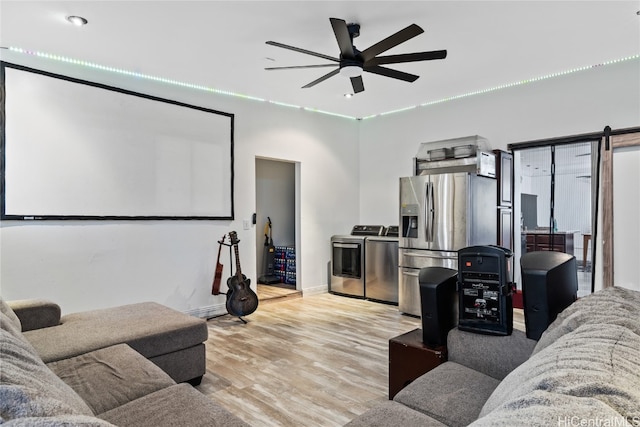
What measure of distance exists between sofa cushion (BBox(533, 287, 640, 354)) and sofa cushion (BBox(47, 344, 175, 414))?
171 cm

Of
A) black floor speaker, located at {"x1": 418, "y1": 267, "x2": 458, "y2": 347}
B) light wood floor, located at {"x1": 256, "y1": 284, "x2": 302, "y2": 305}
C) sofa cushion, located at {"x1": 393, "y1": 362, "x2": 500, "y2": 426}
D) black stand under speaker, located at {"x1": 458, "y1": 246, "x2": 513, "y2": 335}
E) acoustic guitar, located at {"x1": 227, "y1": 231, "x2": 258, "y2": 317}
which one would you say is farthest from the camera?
light wood floor, located at {"x1": 256, "y1": 284, "x2": 302, "y2": 305}

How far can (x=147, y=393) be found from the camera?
1.72 metres

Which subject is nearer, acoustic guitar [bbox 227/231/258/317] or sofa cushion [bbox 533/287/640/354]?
sofa cushion [bbox 533/287/640/354]

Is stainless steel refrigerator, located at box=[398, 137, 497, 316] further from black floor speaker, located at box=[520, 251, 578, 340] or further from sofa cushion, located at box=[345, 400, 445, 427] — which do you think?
sofa cushion, located at box=[345, 400, 445, 427]

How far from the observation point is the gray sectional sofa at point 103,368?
32.3 inches

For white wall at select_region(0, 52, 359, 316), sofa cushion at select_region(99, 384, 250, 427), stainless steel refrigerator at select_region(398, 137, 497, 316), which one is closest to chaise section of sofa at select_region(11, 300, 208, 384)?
sofa cushion at select_region(99, 384, 250, 427)

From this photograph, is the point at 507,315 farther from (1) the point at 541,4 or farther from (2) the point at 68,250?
(2) the point at 68,250

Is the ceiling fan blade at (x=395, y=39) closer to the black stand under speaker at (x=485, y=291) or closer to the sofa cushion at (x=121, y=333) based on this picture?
the black stand under speaker at (x=485, y=291)

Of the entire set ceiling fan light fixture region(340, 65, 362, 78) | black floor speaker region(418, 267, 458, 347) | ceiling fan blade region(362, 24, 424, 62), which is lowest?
black floor speaker region(418, 267, 458, 347)

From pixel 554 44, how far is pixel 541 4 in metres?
0.90

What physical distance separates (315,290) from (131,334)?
3.85m

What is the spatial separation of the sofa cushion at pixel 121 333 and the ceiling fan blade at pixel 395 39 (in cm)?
245

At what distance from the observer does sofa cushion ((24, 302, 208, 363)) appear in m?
2.21

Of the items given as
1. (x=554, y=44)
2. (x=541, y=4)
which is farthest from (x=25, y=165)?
(x=554, y=44)
